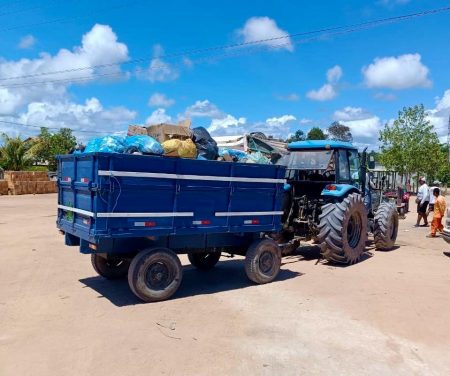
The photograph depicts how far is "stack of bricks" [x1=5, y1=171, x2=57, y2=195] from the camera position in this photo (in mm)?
29422

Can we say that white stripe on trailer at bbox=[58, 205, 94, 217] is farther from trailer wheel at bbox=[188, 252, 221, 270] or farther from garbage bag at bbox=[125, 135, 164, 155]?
trailer wheel at bbox=[188, 252, 221, 270]

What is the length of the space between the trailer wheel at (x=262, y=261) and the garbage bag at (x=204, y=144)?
1.62 meters

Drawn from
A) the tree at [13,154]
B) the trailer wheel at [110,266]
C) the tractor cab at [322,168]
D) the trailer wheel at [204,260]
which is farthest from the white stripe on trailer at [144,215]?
the tree at [13,154]

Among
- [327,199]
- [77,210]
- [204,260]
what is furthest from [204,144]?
[327,199]

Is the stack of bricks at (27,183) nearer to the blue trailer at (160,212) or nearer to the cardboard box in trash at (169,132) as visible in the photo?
the blue trailer at (160,212)

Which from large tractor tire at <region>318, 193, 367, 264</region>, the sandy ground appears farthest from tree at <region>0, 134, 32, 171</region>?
large tractor tire at <region>318, 193, 367, 264</region>

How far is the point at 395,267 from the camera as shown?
935cm

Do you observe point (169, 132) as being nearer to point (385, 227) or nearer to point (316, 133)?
point (385, 227)

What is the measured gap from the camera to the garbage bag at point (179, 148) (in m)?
6.77

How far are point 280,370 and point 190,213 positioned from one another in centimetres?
283

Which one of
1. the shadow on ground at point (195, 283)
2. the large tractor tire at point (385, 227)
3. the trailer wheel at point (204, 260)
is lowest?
the shadow on ground at point (195, 283)

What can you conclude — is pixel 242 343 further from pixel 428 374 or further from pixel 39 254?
pixel 39 254

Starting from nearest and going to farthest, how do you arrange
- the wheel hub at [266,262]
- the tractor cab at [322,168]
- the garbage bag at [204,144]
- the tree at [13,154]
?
the garbage bag at [204,144] < the wheel hub at [266,262] < the tractor cab at [322,168] < the tree at [13,154]

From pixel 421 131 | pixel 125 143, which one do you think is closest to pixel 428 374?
pixel 125 143
